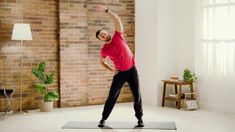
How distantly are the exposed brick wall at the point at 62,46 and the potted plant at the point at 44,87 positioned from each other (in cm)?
27

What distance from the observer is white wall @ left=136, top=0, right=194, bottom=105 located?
8000 mm

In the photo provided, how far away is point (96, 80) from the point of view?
8211 millimetres

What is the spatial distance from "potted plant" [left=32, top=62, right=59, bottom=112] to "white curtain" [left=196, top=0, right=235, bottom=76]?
2.84m

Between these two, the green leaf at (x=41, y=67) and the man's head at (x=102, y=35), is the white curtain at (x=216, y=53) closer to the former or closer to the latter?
the man's head at (x=102, y=35)

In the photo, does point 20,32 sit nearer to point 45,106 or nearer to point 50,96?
point 50,96

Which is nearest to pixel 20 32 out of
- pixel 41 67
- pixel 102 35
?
pixel 41 67

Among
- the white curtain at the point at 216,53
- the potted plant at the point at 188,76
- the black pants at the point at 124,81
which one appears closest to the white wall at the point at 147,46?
the potted plant at the point at 188,76

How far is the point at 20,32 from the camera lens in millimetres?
6875

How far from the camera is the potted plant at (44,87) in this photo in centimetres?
720

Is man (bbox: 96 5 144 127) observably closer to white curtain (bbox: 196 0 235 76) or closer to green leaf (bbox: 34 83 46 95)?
green leaf (bbox: 34 83 46 95)

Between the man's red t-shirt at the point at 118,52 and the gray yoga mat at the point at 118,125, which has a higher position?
the man's red t-shirt at the point at 118,52

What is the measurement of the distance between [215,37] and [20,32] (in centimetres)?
350

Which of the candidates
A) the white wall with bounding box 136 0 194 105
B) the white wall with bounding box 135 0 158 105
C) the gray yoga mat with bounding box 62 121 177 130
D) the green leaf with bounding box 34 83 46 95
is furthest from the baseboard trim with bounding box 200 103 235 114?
the green leaf with bounding box 34 83 46 95

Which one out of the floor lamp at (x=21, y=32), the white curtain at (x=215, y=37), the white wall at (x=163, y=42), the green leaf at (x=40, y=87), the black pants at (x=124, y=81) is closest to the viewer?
the black pants at (x=124, y=81)
